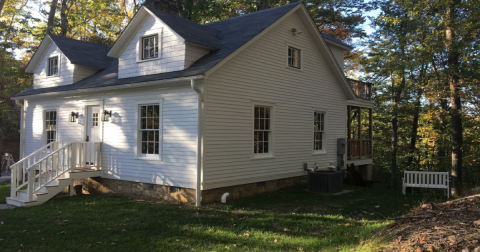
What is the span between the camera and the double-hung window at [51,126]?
13812 millimetres

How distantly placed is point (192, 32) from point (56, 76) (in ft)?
23.0

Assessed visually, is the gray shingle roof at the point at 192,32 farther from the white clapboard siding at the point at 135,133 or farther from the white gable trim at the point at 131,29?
the white clapboard siding at the point at 135,133

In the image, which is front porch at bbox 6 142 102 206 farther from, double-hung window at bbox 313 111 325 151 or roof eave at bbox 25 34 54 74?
double-hung window at bbox 313 111 325 151

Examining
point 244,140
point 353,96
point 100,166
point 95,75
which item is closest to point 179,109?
point 244,140

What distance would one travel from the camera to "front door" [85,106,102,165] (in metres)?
12.0

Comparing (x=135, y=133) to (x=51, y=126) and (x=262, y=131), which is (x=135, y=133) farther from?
(x=51, y=126)

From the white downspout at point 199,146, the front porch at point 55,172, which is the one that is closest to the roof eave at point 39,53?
the front porch at point 55,172

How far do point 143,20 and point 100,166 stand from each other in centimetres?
501

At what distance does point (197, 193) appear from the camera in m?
9.20

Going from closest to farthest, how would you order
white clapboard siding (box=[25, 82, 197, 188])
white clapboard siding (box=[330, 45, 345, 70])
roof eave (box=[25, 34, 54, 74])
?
white clapboard siding (box=[25, 82, 197, 188])
roof eave (box=[25, 34, 54, 74])
white clapboard siding (box=[330, 45, 345, 70])

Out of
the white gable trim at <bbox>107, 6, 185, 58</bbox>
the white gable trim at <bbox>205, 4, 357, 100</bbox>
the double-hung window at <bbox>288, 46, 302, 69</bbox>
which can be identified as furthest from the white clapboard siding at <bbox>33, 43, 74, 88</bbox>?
the double-hung window at <bbox>288, 46, 302, 69</bbox>

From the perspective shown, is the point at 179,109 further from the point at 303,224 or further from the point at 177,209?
the point at 303,224

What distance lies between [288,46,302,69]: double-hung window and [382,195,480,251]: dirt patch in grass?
7.70 m

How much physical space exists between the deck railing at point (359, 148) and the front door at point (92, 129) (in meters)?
10.6
